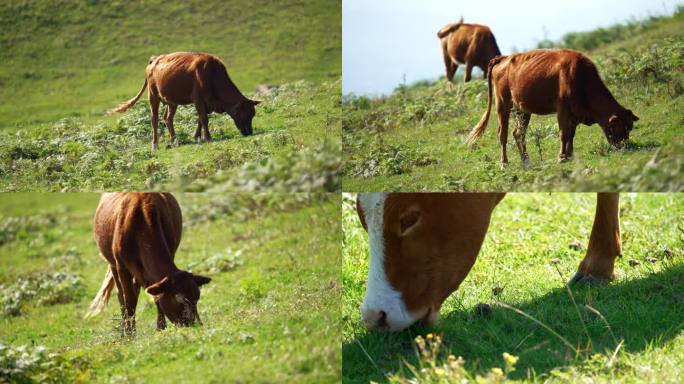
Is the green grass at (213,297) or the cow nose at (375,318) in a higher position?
the cow nose at (375,318)

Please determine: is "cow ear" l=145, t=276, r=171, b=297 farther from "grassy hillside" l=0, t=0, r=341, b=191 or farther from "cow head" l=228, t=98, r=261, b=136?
"cow head" l=228, t=98, r=261, b=136

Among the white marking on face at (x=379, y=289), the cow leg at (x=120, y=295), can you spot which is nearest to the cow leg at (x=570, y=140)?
the white marking on face at (x=379, y=289)

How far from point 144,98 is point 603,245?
3756 millimetres

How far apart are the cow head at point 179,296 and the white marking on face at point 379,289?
1.54 m

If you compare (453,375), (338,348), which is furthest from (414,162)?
(453,375)

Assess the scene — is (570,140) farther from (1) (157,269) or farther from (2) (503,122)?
(1) (157,269)

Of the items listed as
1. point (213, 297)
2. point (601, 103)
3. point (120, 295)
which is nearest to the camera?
point (601, 103)

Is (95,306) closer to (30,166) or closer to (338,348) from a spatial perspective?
(30,166)

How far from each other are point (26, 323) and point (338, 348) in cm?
319

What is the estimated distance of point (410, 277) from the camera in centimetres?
605

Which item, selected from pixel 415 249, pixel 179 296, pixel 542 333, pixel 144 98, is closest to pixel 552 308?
pixel 542 333

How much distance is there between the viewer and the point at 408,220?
6109mm

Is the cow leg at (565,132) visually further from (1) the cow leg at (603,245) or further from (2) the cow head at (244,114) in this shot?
(2) the cow head at (244,114)

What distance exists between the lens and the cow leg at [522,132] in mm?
6672
